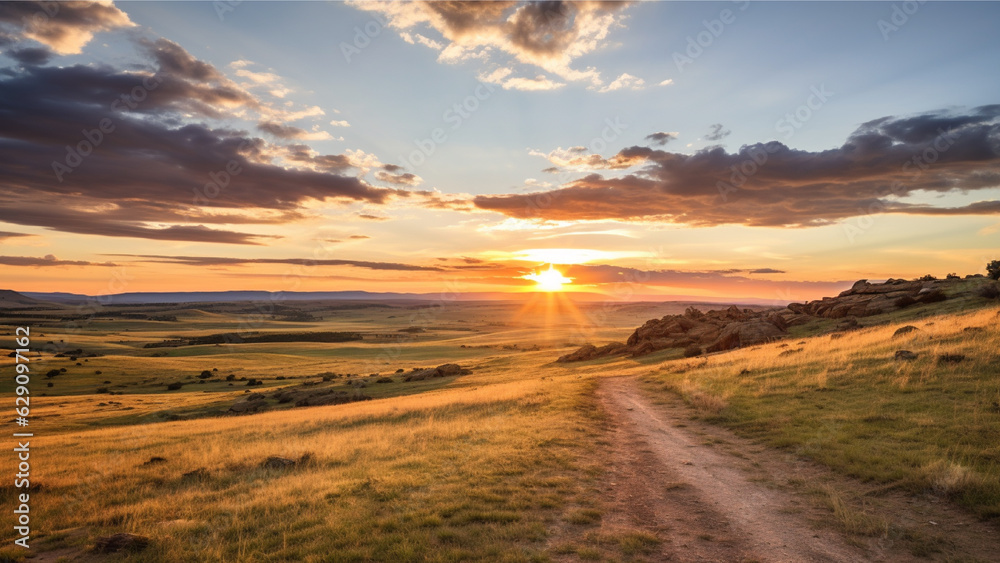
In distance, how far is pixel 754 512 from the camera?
388 inches

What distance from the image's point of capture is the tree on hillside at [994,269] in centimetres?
4481

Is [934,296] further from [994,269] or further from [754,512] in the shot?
[754,512]

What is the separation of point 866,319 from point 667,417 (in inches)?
1384

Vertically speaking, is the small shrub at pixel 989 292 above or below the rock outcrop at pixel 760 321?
above

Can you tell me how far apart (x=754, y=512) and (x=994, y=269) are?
195 feet

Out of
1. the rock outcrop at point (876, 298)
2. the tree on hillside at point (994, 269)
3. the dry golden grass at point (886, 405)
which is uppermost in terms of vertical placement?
the tree on hillside at point (994, 269)

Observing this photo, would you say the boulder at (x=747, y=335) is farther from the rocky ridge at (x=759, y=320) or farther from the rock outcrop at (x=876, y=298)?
the rock outcrop at (x=876, y=298)

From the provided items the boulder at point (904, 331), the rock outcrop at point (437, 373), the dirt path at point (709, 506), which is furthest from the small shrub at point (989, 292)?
the rock outcrop at point (437, 373)

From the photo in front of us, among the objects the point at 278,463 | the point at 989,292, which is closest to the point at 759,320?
the point at 989,292

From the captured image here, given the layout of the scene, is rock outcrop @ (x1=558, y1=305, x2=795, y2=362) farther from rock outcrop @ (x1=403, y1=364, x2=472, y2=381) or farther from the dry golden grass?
the dry golden grass

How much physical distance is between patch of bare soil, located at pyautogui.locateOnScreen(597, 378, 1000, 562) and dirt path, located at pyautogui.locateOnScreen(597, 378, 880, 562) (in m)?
0.02

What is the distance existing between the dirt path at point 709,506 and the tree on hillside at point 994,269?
52418 millimetres

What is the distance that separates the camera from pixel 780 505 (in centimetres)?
1022

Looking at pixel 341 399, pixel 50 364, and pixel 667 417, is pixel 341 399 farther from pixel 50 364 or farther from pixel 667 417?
pixel 50 364
